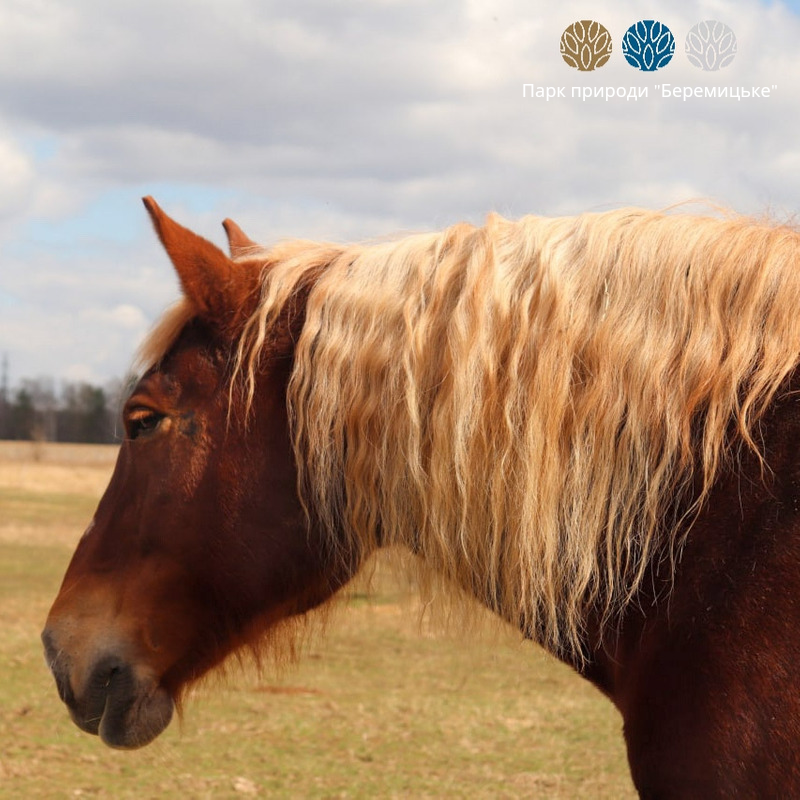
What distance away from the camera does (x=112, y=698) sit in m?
2.48

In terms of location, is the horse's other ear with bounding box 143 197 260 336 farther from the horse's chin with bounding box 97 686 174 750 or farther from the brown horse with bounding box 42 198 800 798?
the horse's chin with bounding box 97 686 174 750

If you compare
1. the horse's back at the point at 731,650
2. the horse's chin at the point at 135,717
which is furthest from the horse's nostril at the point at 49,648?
the horse's back at the point at 731,650

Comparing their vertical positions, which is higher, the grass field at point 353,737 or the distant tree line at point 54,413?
the grass field at point 353,737

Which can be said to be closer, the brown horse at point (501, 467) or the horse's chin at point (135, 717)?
the brown horse at point (501, 467)

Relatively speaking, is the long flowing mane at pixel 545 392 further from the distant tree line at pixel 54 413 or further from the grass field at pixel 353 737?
the distant tree line at pixel 54 413

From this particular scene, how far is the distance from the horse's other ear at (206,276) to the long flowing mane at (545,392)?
4.8 inches

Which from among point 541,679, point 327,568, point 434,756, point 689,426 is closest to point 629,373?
point 689,426

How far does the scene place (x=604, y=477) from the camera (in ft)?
6.72

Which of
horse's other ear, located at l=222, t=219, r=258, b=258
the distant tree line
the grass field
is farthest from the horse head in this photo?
the distant tree line

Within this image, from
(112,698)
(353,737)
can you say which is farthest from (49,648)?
(353,737)

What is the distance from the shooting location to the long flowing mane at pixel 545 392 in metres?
2.00

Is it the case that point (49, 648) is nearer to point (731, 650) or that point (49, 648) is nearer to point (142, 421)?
point (142, 421)

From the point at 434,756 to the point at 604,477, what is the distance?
16.4 ft

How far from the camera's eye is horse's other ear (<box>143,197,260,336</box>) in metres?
2.46
